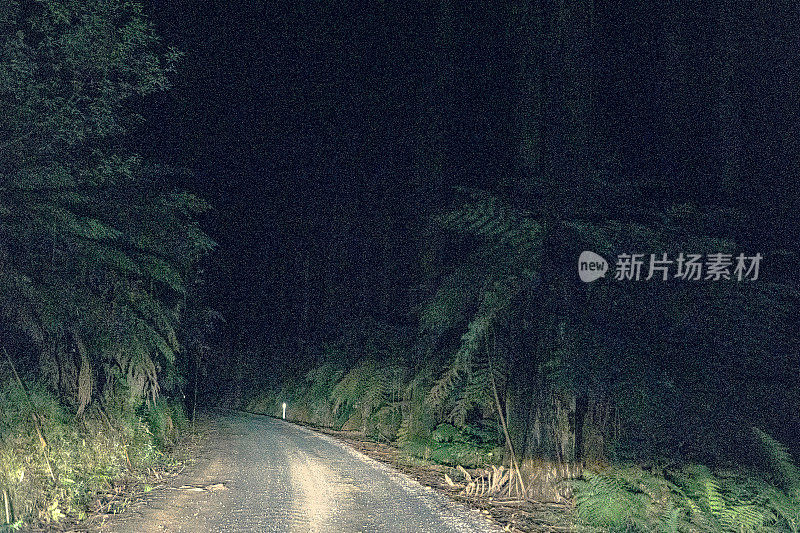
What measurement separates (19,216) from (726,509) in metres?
9.58

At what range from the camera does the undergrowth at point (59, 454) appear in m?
6.67

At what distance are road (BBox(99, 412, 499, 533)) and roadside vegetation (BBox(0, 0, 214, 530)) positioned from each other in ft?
3.10

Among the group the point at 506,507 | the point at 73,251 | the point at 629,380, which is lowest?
the point at 506,507

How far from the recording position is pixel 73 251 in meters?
9.07

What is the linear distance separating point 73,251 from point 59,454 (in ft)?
9.69

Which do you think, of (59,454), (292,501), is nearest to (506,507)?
(292,501)

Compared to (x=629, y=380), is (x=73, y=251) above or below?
above

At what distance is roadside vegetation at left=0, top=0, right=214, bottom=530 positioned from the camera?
768cm

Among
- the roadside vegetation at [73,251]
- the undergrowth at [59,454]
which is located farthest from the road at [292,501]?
the roadside vegetation at [73,251]

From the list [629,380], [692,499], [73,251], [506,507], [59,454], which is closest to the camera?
[692,499]

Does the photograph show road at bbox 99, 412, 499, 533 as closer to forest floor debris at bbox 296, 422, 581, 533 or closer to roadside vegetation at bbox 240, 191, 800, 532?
forest floor debris at bbox 296, 422, 581, 533

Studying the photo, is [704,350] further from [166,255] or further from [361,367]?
[361,367]

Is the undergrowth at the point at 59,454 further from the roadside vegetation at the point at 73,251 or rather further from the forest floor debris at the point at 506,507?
the forest floor debris at the point at 506,507

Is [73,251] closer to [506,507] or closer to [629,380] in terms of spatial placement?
[506,507]
